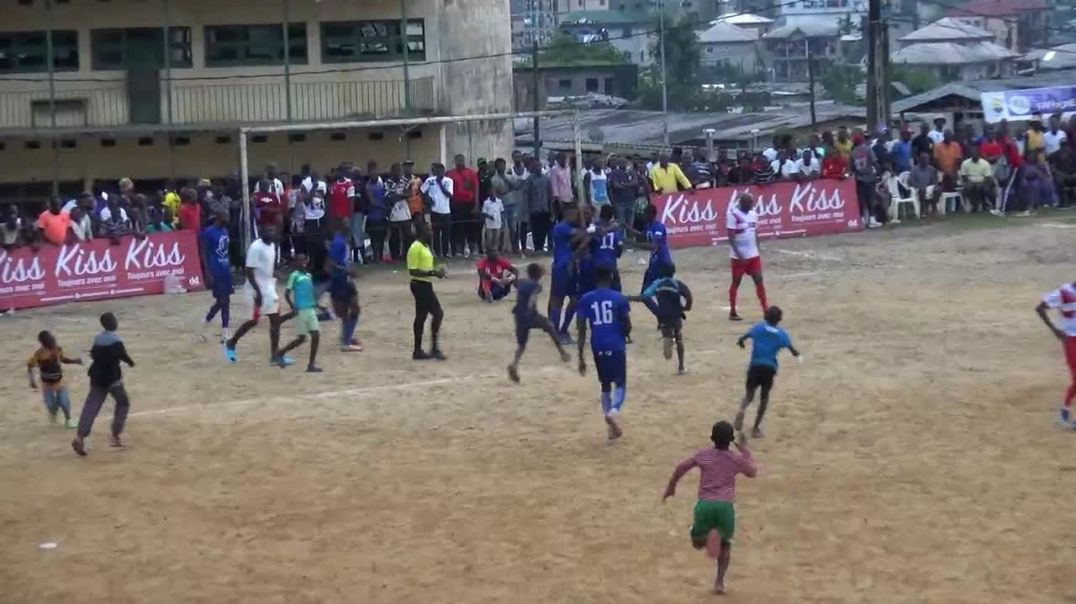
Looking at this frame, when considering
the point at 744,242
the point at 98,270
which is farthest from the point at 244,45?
the point at 744,242

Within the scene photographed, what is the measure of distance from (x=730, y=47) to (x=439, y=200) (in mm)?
71397

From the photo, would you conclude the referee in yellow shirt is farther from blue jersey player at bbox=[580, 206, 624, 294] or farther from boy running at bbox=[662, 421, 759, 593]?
boy running at bbox=[662, 421, 759, 593]

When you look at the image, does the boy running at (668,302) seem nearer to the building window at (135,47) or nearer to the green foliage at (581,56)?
the building window at (135,47)

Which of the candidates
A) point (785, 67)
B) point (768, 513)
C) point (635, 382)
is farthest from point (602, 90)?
point (768, 513)

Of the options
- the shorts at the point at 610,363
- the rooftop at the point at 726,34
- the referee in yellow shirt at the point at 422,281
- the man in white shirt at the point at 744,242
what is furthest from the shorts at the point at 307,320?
the rooftop at the point at 726,34

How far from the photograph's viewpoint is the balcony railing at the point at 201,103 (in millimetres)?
39125

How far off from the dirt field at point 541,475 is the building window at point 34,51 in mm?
16903

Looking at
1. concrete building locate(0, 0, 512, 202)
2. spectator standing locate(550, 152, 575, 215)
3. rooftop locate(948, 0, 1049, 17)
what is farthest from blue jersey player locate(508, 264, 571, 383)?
rooftop locate(948, 0, 1049, 17)

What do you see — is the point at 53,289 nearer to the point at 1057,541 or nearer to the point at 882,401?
the point at 882,401

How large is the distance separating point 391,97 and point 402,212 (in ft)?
34.3

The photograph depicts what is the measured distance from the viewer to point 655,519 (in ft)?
45.5

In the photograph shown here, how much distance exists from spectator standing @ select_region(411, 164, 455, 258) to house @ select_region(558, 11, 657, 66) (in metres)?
62.4

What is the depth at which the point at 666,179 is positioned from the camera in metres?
31.7

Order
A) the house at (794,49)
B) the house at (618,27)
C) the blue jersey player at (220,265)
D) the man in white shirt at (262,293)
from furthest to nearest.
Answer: the house at (794,49) → the house at (618,27) → the blue jersey player at (220,265) → the man in white shirt at (262,293)
